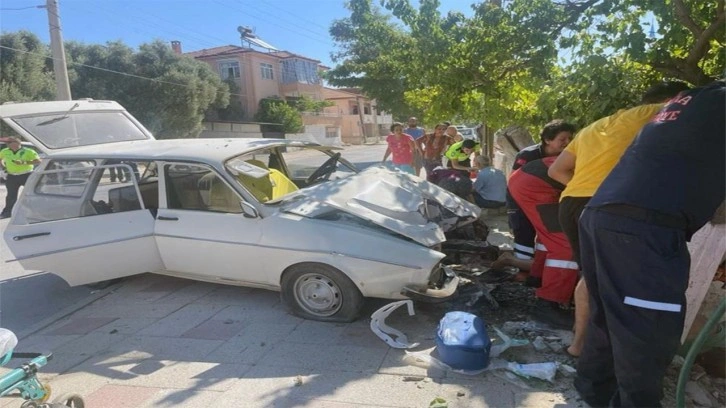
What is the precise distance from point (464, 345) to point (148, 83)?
2740cm

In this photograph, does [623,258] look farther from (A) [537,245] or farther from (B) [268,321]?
(B) [268,321]

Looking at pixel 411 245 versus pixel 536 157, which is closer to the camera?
pixel 411 245

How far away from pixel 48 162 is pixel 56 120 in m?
1.25

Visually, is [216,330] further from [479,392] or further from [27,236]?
[479,392]

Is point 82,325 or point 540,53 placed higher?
point 540,53

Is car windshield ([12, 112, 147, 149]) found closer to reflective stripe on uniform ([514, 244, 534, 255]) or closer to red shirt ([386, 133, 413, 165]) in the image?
red shirt ([386, 133, 413, 165])

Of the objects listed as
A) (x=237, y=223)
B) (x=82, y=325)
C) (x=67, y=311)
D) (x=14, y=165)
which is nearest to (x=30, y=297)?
(x=67, y=311)

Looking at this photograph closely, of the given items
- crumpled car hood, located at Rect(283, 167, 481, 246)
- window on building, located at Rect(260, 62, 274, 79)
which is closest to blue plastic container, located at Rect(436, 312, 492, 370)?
crumpled car hood, located at Rect(283, 167, 481, 246)

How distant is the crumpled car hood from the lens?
3.70 m

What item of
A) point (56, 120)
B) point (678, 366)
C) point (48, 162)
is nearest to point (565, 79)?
point (678, 366)

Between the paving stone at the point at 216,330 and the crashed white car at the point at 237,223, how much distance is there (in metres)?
0.37

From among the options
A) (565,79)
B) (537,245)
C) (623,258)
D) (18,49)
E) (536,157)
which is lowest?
(537,245)

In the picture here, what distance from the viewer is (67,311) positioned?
14.5 feet

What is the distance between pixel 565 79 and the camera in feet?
14.7
